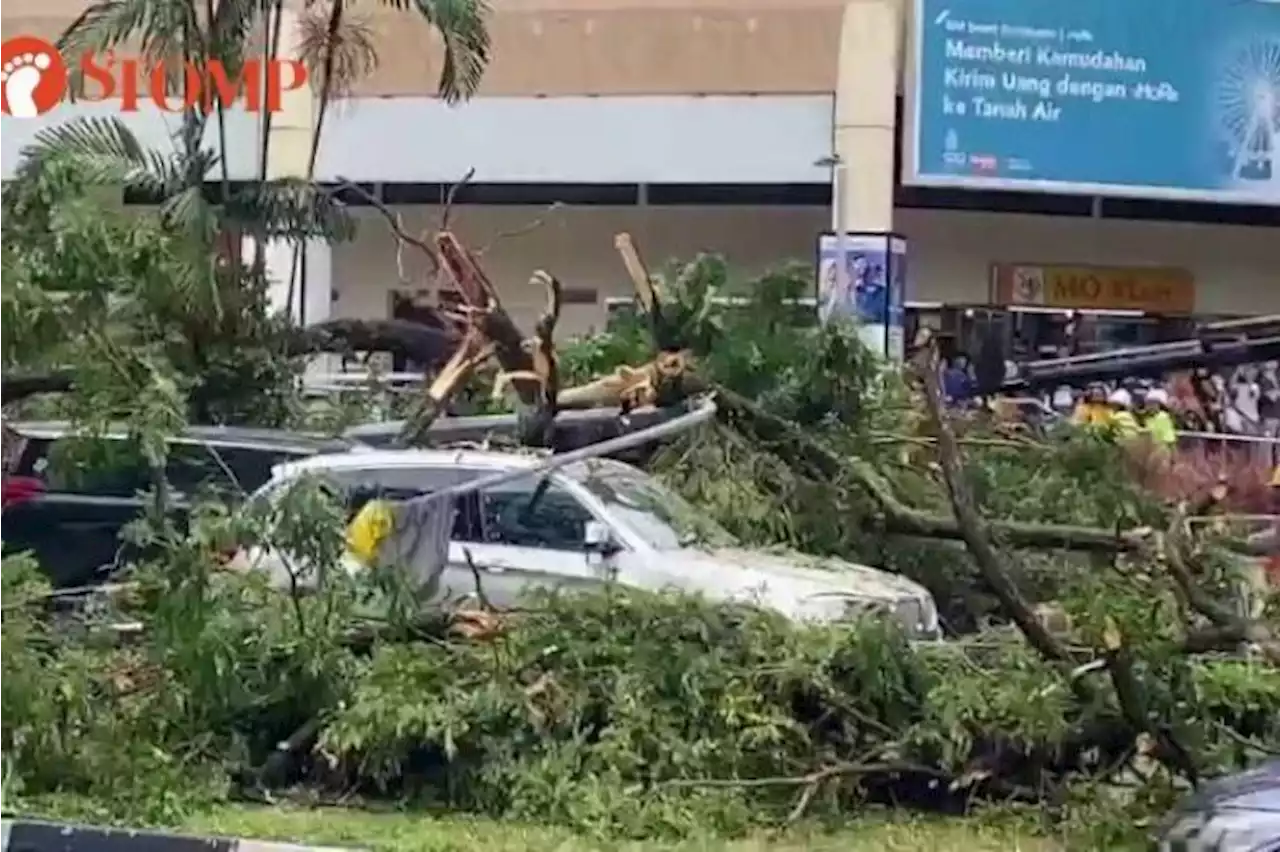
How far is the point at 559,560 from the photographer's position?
37.8ft

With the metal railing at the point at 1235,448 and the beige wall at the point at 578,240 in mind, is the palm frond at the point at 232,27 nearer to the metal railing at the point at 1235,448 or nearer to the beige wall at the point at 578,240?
the metal railing at the point at 1235,448

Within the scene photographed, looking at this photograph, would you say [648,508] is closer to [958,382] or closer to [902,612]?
[902,612]

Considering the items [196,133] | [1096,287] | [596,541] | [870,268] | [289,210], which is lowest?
[596,541]

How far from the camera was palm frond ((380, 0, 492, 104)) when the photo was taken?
1570 cm

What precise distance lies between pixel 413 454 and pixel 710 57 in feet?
47.0

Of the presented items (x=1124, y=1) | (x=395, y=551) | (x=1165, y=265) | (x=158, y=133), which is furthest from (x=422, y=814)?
(x=1165, y=265)

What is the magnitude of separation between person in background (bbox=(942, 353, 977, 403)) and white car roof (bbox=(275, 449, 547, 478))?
7.75 ft

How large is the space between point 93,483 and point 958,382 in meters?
7.32

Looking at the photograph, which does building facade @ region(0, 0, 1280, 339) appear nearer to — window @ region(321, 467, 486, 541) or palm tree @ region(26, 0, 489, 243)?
palm tree @ region(26, 0, 489, 243)

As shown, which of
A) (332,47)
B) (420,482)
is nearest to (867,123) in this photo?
(332,47)

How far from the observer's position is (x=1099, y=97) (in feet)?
80.6

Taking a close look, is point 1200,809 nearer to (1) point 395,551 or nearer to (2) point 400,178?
(1) point 395,551

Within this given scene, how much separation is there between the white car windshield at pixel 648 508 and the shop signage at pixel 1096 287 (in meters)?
16.0

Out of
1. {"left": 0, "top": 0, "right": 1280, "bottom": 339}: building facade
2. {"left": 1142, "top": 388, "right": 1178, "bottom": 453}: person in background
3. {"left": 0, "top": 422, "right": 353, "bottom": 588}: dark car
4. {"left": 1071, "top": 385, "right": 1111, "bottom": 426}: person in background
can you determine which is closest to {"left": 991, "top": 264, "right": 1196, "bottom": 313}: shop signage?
{"left": 0, "top": 0, "right": 1280, "bottom": 339}: building facade
